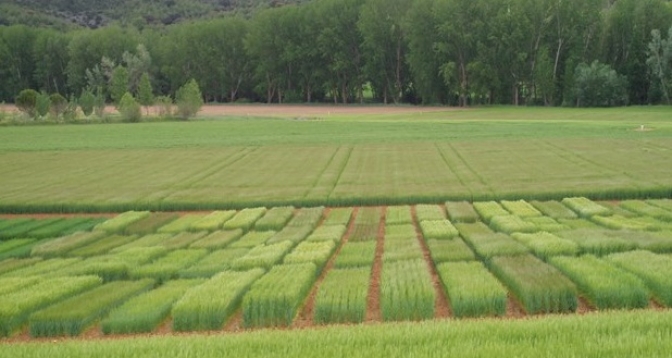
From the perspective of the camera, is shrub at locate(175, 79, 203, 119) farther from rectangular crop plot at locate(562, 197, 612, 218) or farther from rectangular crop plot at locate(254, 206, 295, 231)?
rectangular crop plot at locate(562, 197, 612, 218)

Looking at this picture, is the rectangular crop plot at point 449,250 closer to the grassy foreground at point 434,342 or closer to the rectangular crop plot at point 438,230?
the rectangular crop plot at point 438,230

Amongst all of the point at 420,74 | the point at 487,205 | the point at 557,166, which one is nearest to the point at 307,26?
the point at 420,74

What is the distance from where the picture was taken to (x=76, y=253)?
2027cm

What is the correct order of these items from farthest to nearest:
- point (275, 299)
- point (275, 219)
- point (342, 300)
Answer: point (275, 219), point (275, 299), point (342, 300)

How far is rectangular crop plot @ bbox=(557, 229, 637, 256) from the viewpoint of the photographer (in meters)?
16.3

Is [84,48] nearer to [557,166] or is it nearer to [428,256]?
[557,166]

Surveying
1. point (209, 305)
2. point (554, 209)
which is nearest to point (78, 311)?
point (209, 305)

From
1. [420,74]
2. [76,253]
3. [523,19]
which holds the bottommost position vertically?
[76,253]

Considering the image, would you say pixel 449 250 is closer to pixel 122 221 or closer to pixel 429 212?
pixel 429 212

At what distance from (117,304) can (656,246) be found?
13.0 metres

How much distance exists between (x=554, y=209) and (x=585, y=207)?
112 cm

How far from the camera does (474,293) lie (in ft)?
41.3

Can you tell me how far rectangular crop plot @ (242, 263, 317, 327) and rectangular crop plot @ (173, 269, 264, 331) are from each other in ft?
1.03

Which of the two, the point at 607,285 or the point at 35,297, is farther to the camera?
the point at 35,297
